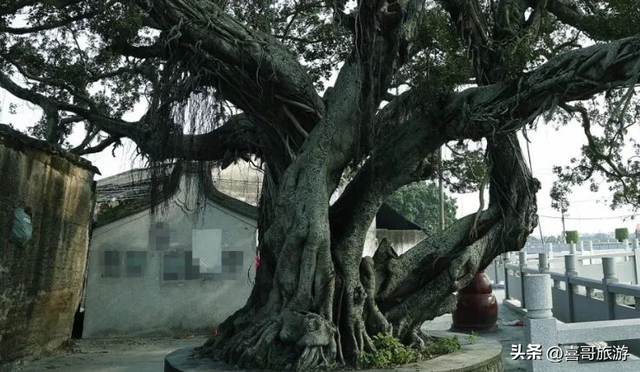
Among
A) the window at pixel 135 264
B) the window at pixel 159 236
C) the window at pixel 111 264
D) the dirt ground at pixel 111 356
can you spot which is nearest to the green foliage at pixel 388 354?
the dirt ground at pixel 111 356

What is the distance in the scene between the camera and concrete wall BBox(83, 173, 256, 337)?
39.5ft

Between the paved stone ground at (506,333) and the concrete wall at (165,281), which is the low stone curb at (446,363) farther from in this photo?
the concrete wall at (165,281)

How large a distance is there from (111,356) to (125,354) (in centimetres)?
27

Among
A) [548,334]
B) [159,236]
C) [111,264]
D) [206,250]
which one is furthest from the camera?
[206,250]

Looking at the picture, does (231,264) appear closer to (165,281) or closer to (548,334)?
(165,281)

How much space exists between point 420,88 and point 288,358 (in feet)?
11.6

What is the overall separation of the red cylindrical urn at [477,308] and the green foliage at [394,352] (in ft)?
19.2

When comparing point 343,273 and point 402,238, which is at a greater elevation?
point 402,238

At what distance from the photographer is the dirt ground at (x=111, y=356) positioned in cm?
873

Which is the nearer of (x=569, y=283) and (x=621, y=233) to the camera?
(x=569, y=283)

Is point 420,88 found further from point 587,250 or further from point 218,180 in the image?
point 587,250

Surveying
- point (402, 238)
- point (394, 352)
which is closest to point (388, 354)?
point (394, 352)

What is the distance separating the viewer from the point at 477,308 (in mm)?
11805

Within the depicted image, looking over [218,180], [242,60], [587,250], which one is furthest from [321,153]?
[587,250]
